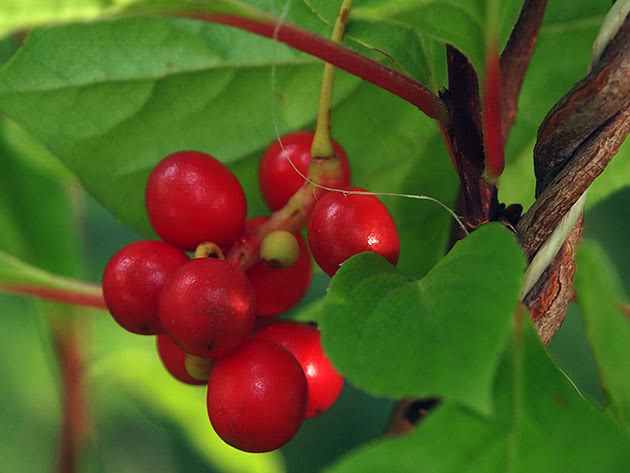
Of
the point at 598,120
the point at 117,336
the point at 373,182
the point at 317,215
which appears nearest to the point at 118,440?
the point at 117,336

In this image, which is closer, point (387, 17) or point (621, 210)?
point (387, 17)

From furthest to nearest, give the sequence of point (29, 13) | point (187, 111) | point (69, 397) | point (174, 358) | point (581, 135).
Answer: point (69, 397), point (187, 111), point (174, 358), point (581, 135), point (29, 13)

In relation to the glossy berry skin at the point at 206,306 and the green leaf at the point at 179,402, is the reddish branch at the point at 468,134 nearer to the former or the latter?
the glossy berry skin at the point at 206,306

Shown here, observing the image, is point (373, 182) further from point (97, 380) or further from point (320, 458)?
point (320, 458)

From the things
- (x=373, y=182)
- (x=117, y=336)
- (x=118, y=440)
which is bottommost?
(x=118, y=440)

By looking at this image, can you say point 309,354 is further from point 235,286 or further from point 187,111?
point 187,111

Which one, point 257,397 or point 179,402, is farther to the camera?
point 179,402

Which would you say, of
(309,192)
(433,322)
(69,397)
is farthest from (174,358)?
(69,397)

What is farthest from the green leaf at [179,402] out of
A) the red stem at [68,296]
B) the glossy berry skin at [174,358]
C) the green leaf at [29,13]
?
the green leaf at [29,13]
